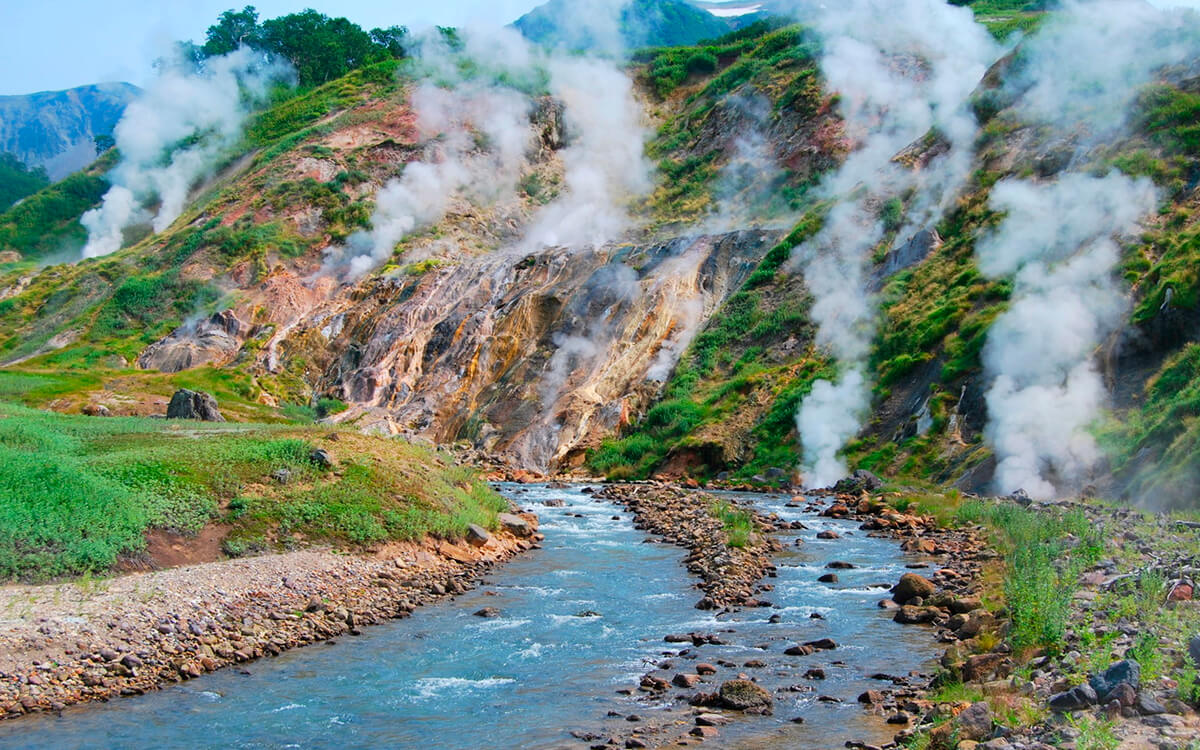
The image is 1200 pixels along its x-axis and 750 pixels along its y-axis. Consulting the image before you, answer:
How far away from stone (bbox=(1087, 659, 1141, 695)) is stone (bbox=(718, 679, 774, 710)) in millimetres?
3473

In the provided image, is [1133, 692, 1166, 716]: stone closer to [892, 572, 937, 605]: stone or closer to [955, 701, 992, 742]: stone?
[955, 701, 992, 742]: stone

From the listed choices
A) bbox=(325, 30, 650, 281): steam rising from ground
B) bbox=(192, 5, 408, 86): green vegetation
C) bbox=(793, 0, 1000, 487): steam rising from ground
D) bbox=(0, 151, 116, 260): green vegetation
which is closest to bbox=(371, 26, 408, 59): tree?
bbox=(192, 5, 408, 86): green vegetation

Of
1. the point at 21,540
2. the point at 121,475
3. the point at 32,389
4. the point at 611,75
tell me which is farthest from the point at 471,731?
the point at 611,75

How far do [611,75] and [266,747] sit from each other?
77.5 meters

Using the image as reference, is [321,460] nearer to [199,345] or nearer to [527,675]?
[527,675]

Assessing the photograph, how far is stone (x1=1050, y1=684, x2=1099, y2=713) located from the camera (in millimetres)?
8430

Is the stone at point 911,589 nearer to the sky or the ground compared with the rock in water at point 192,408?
nearer to the ground

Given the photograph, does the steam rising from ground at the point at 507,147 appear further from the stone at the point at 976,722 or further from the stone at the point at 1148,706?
the stone at the point at 1148,706

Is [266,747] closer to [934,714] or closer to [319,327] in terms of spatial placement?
[934,714]

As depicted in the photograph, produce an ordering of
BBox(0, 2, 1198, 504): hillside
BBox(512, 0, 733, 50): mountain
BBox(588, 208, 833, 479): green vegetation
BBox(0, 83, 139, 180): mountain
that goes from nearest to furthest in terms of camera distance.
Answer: BBox(0, 2, 1198, 504): hillside
BBox(588, 208, 833, 479): green vegetation
BBox(512, 0, 733, 50): mountain
BBox(0, 83, 139, 180): mountain

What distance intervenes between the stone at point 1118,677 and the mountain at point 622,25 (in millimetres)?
92759

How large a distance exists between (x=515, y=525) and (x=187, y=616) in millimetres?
9689

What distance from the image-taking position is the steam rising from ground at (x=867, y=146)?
113 ft

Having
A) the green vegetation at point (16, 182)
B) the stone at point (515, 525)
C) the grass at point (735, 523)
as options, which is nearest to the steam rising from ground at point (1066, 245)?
the grass at point (735, 523)
